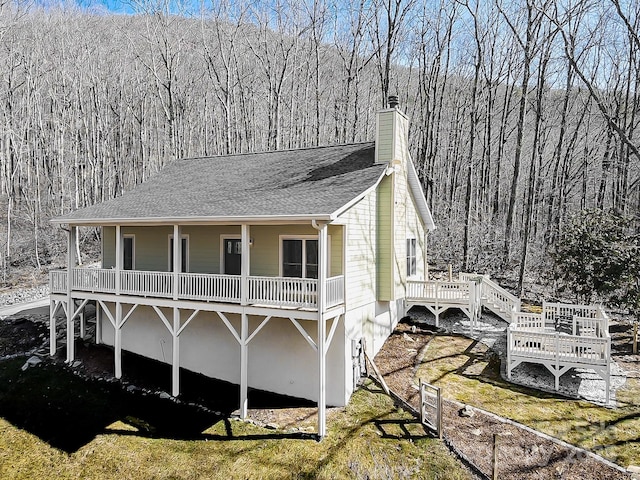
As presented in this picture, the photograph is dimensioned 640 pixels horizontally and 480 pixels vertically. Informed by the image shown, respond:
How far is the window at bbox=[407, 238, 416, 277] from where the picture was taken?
53.8 ft

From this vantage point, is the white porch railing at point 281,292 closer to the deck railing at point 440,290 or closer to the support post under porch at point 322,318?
the support post under porch at point 322,318

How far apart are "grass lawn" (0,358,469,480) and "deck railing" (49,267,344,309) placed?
10.1 ft

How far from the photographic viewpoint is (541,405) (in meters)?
10.3

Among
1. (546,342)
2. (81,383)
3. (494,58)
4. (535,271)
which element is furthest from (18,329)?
(494,58)

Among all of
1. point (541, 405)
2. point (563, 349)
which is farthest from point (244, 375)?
point (563, 349)

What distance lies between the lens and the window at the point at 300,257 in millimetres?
11898

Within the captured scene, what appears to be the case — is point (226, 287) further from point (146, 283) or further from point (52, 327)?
point (52, 327)

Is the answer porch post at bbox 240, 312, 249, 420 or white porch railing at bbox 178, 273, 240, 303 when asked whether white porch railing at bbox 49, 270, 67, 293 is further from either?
porch post at bbox 240, 312, 249, 420

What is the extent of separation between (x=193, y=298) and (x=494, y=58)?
2400cm

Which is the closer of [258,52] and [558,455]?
[558,455]

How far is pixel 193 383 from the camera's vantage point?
12.8 metres

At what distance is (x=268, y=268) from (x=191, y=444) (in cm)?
505

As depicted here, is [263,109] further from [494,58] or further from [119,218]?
[119,218]

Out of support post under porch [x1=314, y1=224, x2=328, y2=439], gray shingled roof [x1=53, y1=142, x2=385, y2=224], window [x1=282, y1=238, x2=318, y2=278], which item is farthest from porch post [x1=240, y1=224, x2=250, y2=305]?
support post under porch [x1=314, y1=224, x2=328, y2=439]
